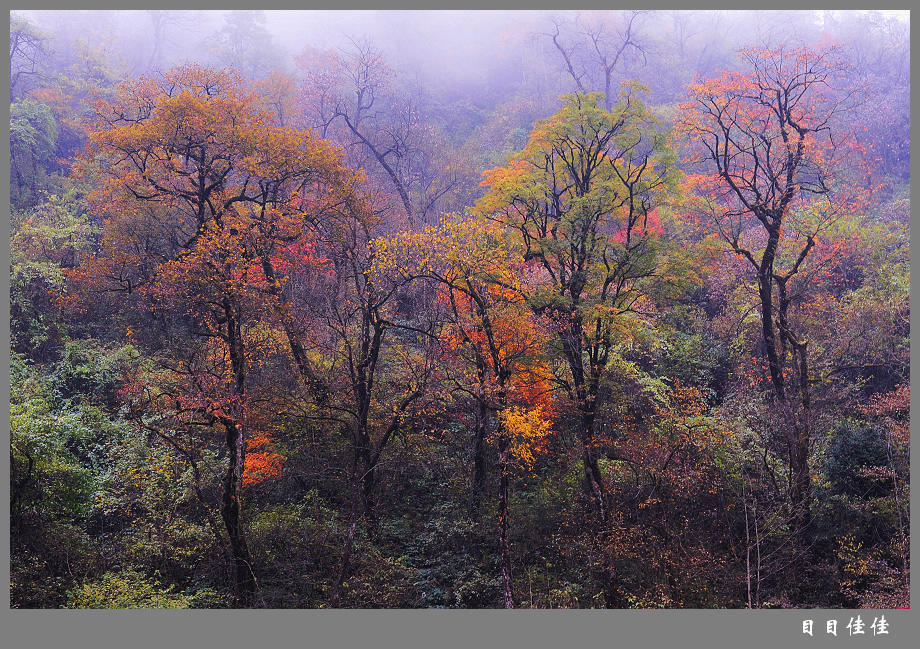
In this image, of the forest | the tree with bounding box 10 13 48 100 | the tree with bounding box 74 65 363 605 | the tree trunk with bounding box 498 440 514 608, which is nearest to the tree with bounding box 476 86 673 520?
the forest

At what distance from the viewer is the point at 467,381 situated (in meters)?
15.5

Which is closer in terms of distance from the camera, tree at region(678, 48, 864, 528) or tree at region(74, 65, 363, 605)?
tree at region(74, 65, 363, 605)

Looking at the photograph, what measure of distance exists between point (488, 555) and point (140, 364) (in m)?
11.9

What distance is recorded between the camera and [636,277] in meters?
14.4

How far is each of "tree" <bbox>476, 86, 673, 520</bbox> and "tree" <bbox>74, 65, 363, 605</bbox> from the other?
17.9ft

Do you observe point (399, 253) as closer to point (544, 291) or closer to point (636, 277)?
point (544, 291)

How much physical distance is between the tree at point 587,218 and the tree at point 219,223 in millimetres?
5456

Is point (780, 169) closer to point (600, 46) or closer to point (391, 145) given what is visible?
point (391, 145)

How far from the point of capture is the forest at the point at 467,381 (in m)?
12.1

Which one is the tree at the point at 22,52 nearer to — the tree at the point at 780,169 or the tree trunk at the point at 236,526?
the tree trunk at the point at 236,526

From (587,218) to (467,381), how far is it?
5.54 m

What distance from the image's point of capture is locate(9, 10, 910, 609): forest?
12070 millimetres

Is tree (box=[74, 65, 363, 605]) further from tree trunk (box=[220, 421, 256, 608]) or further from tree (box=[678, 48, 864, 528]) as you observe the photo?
tree (box=[678, 48, 864, 528])

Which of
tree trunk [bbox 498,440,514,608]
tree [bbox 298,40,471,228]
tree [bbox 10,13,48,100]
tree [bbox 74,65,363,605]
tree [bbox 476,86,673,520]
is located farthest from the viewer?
tree [bbox 298,40,471,228]
